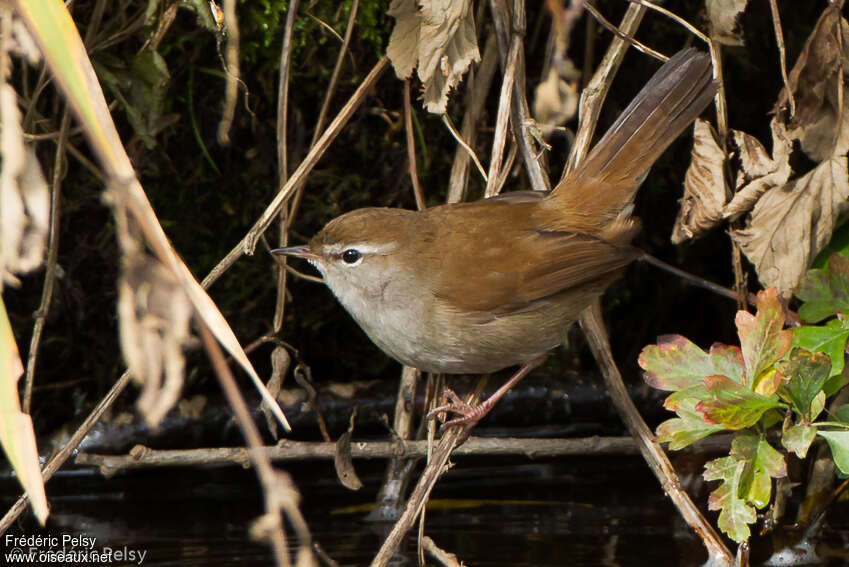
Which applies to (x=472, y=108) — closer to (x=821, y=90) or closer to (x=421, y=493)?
(x=821, y=90)

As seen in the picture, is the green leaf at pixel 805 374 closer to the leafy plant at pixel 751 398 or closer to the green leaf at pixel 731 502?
the leafy plant at pixel 751 398

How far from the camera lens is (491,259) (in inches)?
131

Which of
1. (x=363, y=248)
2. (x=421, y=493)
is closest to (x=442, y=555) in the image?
(x=421, y=493)

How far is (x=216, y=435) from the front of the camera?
13.4 ft

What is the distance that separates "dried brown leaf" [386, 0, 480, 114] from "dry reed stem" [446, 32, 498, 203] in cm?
54

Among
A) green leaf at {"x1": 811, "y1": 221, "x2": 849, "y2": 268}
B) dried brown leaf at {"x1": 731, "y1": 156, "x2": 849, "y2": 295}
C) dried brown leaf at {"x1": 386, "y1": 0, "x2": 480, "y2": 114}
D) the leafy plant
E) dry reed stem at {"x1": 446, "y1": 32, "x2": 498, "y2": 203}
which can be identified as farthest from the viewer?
dry reed stem at {"x1": 446, "y1": 32, "x2": 498, "y2": 203}

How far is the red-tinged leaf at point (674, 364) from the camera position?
112 inches

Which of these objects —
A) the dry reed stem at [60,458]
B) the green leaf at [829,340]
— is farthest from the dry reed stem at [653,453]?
the dry reed stem at [60,458]

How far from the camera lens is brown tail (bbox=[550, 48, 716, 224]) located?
130 inches

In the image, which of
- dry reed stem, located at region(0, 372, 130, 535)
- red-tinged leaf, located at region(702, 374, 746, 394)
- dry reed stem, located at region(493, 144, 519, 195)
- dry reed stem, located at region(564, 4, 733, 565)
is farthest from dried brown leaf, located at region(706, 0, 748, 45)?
dry reed stem, located at region(0, 372, 130, 535)

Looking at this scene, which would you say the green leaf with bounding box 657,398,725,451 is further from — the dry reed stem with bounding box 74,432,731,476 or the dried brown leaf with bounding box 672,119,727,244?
the dried brown leaf with bounding box 672,119,727,244

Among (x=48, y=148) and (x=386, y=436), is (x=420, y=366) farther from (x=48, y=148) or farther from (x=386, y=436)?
(x=48, y=148)

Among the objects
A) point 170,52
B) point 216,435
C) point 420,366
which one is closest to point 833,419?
point 420,366

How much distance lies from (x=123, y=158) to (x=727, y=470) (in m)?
1.94
